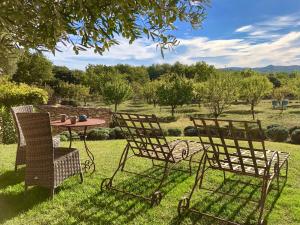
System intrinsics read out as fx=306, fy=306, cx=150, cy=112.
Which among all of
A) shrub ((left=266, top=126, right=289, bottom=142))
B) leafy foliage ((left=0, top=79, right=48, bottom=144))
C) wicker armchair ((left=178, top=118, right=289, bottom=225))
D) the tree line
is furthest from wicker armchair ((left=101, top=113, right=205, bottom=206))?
shrub ((left=266, top=126, right=289, bottom=142))

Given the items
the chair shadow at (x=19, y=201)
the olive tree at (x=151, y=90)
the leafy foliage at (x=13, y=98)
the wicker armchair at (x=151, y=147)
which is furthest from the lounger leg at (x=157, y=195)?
the olive tree at (x=151, y=90)

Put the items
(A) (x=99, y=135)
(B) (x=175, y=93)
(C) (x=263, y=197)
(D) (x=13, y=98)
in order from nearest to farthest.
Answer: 1. (C) (x=263, y=197)
2. (A) (x=99, y=135)
3. (D) (x=13, y=98)
4. (B) (x=175, y=93)

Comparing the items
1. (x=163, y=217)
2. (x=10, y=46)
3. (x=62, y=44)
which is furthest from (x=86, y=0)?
(x=163, y=217)

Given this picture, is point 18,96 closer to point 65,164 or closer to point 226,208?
point 65,164

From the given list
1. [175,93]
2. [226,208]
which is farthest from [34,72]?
[226,208]

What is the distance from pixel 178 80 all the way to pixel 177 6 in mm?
26583

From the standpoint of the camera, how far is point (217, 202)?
421 centimetres

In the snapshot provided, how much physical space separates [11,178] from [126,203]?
90.3 inches

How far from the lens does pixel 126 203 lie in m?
4.14

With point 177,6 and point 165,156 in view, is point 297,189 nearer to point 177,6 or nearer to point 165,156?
point 165,156

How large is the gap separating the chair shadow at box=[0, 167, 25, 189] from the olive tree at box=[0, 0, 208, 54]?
11.1 feet

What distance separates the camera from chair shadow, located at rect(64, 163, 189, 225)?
3.72 meters

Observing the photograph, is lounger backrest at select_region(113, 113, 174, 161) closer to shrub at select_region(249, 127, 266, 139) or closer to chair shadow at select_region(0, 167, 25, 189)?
shrub at select_region(249, 127, 266, 139)

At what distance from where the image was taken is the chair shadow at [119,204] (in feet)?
12.2
